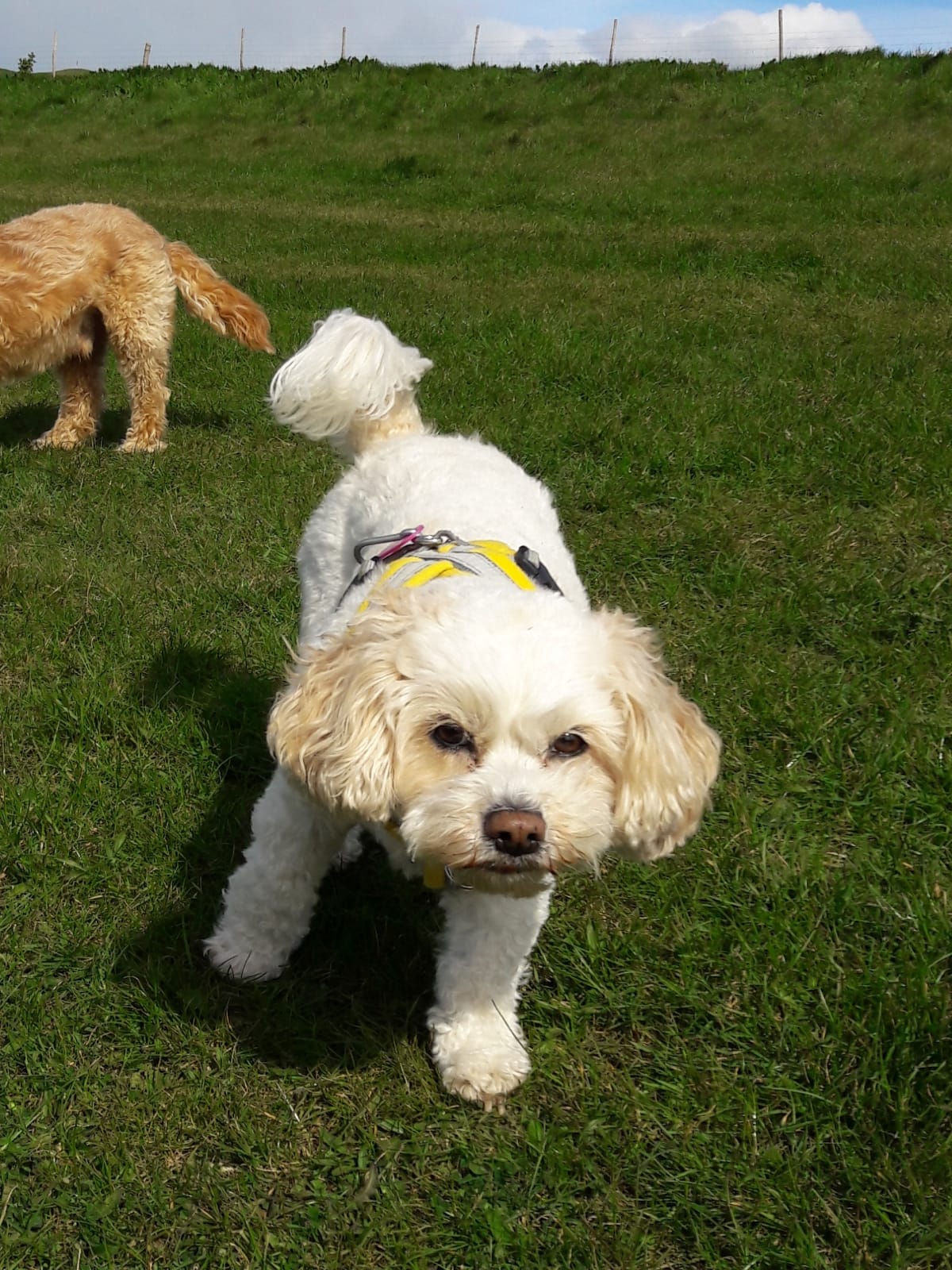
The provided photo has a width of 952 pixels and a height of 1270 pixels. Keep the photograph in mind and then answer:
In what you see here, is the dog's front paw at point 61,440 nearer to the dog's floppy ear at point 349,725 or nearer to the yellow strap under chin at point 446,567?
the yellow strap under chin at point 446,567

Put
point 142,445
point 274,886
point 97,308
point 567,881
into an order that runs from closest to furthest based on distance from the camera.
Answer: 1. point 274,886
2. point 567,881
3. point 142,445
4. point 97,308

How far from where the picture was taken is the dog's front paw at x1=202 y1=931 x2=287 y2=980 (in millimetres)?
2736

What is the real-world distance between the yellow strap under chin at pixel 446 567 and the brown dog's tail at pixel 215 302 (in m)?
5.12

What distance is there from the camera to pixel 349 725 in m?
2.09

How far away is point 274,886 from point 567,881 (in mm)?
942

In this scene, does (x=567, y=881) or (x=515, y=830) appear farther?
(x=567, y=881)

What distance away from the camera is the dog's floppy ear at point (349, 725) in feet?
6.89

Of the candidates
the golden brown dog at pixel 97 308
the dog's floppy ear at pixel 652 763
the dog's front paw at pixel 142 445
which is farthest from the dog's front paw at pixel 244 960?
the golden brown dog at pixel 97 308

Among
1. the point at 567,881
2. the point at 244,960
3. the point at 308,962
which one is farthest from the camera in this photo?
the point at 567,881

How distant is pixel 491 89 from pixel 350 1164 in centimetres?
2042

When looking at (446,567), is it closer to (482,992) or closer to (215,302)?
(482,992)

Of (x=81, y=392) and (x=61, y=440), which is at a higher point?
(x=81, y=392)

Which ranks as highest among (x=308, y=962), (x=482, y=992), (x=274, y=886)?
(x=274, y=886)

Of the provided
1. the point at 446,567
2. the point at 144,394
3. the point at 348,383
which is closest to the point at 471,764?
the point at 446,567
